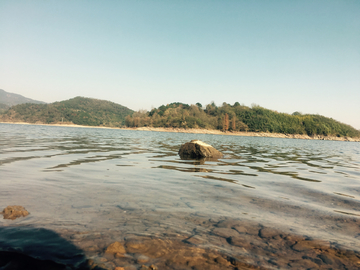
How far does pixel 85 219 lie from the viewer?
3041mm

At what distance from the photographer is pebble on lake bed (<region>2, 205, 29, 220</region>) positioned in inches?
117

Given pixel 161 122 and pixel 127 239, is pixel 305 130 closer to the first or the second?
pixel 161 122

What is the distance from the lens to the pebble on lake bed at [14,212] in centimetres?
297

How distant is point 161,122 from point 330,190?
392 feet

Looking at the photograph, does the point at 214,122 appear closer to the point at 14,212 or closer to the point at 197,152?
the point at 197,152

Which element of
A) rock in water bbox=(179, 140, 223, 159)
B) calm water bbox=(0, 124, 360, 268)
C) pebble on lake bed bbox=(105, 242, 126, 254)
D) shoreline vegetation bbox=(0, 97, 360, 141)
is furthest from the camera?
shoreline vegetation bbox=(0, 97, 360, 141)

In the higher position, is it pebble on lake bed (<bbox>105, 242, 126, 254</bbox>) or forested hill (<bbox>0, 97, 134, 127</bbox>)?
forested hill (<bbox>0, 97, 134, 127</bbox>)

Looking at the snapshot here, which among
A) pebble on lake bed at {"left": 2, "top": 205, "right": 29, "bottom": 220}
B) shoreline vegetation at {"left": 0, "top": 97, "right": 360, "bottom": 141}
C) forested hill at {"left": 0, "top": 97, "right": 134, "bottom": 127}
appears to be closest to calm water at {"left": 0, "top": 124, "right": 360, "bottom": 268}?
pebble on lake bed at {"left": 2, "top": 205, "right": 29, "bottom": 220}

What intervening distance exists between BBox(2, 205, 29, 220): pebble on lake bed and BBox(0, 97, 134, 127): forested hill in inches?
5858

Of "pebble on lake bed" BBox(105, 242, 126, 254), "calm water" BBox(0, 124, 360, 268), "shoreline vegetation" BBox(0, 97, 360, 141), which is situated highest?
"shoreline vegetation" BBox(0, 97, 360, 141)

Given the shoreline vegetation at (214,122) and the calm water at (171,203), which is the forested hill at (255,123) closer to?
the shoreline vegetation at (214,122)

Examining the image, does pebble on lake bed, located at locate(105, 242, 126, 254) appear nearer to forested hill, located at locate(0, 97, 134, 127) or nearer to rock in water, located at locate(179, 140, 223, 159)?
rock in water, located at locate(179, 140, 223, 159)

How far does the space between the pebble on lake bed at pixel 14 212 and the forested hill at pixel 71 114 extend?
148782 mm

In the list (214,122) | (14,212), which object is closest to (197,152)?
(14,212)
